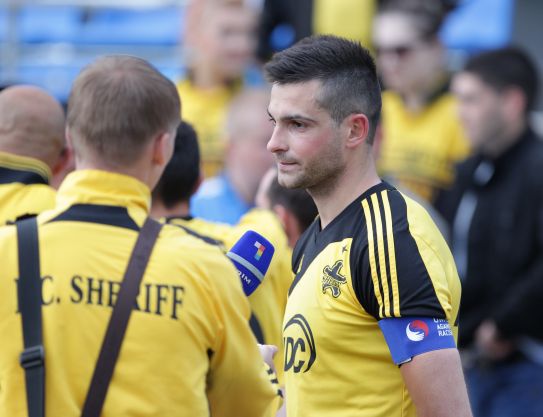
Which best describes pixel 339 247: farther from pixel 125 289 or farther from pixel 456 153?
pixel 456 153

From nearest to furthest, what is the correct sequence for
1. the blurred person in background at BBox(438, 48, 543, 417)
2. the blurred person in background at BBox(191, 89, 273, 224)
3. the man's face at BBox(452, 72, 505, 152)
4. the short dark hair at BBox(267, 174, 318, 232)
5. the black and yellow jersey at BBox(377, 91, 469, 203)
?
the short dark hair at BBox(267, 174, 318, 232)
the blurred person in background at BBox(191, 89, 273, 224)
the blurred person in background at BBox(438, 48, 543, 417)
the man's face at BBox(452, 72, 505, 152)
the black and yellow jersey at BBox(377, 91, 469, 203)

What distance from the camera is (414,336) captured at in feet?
10.1

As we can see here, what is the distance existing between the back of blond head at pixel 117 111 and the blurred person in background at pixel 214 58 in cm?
482

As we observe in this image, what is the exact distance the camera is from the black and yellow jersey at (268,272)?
4090 millimetres

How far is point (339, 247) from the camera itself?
3.34 m

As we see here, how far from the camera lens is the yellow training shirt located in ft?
25.3

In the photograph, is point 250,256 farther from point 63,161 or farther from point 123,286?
point 63,161

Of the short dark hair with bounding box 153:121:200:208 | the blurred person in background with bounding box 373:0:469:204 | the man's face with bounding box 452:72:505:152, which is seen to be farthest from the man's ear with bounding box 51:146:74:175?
the blurred person in background with bounding box 373:0:469:204

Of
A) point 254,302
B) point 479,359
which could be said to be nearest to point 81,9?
point 479,359

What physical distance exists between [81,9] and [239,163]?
119 inches

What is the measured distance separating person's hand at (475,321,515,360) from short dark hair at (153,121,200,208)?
3092mm

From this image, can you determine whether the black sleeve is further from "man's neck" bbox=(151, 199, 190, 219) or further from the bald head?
the bald head

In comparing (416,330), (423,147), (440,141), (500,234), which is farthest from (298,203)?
(440,141)

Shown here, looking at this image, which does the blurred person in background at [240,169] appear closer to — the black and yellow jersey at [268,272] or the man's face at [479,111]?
the man's face at [479,111]
